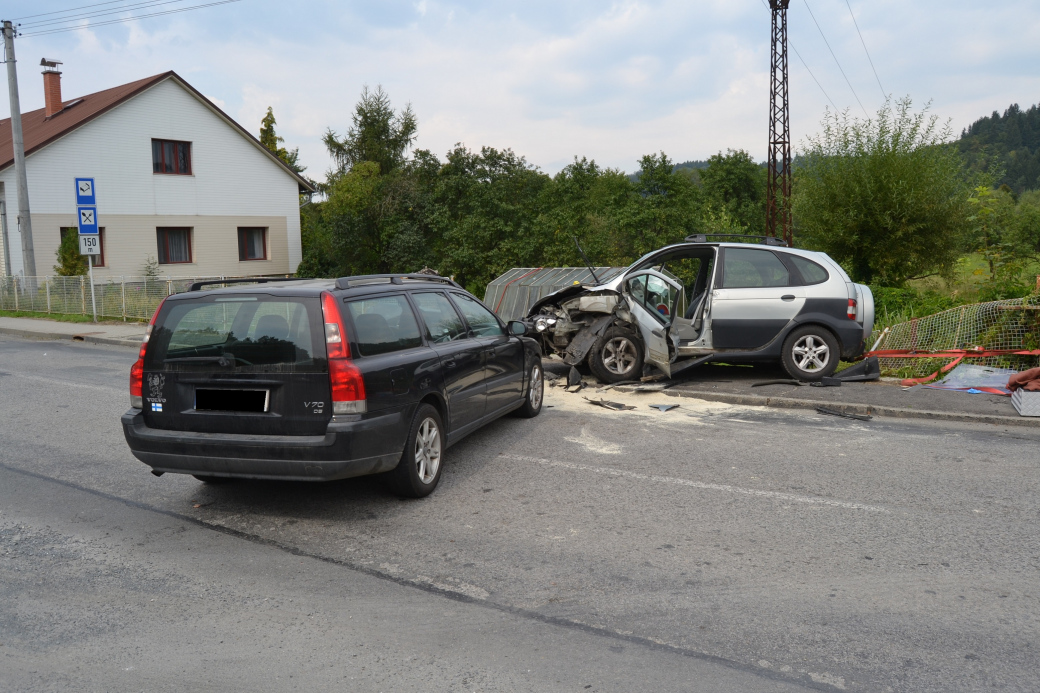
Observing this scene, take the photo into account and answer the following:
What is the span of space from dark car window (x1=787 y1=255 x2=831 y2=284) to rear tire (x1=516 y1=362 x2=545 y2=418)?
4.00 metres

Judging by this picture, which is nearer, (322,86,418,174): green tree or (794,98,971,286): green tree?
(794,98,971,286): green tree

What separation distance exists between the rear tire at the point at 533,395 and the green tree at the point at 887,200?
12.1 m

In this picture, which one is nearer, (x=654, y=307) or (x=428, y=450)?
(x=428, y=450)

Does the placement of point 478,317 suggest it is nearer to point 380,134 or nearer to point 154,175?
point 154,175

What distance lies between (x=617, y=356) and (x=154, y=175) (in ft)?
92.6

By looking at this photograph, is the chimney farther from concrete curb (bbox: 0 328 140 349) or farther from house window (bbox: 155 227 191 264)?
concrete curb (bbox: 0 328 140 349)

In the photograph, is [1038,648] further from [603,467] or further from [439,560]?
[603,467]

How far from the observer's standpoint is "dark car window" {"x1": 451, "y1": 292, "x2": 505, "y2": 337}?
712cm

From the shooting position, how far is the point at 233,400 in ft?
17.3

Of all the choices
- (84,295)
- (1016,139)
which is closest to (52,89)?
(84,295)

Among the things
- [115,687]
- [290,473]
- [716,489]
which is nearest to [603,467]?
[716,489]

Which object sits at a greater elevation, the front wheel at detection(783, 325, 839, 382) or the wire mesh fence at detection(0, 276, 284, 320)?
the wire mesh fence at detection(0, 276, 284, 320)

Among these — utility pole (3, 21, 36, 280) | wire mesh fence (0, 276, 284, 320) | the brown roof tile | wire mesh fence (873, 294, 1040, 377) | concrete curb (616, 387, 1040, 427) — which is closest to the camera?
concrete curb (616, 387, 1040, 427)

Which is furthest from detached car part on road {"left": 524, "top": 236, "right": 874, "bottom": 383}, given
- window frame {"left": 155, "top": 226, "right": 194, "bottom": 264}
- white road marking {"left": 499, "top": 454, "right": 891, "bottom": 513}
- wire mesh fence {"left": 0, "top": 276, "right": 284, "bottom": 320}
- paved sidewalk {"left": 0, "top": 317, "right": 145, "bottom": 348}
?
window frame {"left": 155, "top": 226, "right": 194, "bottom": 264}
